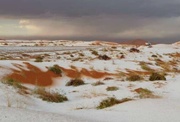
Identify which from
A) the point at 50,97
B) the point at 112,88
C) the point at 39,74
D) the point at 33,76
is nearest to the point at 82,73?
the point at 39,74

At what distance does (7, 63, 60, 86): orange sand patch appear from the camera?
72.1 feet

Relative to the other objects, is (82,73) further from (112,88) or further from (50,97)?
(50,97)

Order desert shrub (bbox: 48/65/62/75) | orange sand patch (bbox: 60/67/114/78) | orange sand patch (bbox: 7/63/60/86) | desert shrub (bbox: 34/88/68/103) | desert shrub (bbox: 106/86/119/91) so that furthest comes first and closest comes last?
1. orange sand patch (bbox: 60/67/114/78)
2. desert shrub (bbox: 48/65/62/75)
3. orange sand patch (bbox: 7/63/60/86)
4. desert shrub (bbox: 106/86/119/91)
5. desert shrub (bbox: 34/88/68/103)

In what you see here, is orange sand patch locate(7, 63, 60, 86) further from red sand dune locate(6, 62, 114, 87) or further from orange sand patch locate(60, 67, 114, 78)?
orange sand patch locate(60, 67, 114, 78)

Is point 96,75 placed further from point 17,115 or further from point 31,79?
point 17,115

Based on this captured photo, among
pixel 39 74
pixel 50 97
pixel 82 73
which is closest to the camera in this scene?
pixel 50 97

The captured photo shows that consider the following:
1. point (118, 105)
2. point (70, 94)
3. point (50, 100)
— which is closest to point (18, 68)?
point (70, 94)

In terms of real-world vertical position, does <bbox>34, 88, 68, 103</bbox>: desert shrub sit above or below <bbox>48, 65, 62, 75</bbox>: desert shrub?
below

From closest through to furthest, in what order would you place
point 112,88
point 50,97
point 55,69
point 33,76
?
point 50,97 → point 112,88 → point 33,76 → point 55,69

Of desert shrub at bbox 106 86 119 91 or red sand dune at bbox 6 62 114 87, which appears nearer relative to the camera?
desert shrub at bbox 106 86 119 91

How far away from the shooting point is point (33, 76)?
2370cm

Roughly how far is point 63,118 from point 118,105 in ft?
14.9

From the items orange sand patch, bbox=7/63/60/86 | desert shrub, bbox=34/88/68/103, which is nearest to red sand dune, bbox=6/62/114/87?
orange sand patch, bbox=7/63/60/86

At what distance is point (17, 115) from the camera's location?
9391 mm
